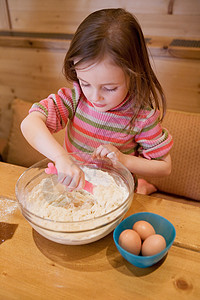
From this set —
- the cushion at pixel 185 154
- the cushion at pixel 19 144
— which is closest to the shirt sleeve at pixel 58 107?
the cushion at pixel 185 154

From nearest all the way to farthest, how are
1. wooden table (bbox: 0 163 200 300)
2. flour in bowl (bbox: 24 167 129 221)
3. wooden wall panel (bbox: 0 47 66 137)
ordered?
wooden table (bbox: 0 163 200 300), flour in bowl (bbox: 24 167 129 221), wooden wall panel (bbox: 0 47 66 137)

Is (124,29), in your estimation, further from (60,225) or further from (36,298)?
(36,298)

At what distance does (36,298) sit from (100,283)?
16 centimetres

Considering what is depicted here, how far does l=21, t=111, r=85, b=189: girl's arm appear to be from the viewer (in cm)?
82

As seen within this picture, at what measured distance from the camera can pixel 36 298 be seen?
634 millimetres

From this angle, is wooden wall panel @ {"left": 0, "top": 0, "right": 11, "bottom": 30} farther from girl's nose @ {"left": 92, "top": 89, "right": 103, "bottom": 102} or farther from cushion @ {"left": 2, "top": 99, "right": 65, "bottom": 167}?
girl's nose @ {"left": 92, "top": 89, "right": 103, "bottom": 102}

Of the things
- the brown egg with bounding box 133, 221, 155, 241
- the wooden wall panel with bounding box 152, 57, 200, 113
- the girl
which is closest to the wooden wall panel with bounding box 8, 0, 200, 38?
the wooden wall panel with bounding box 152, 57, 200, 113

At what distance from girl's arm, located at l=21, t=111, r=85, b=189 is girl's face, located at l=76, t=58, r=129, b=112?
0.21 meters

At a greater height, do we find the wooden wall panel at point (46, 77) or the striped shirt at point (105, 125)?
the striped shirt at point (105, 125)

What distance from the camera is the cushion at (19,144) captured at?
1.94m

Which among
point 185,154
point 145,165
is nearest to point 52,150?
point 145,165

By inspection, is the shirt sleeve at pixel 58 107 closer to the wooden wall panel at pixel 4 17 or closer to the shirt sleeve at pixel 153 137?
the shirt sleeve at pixel 153 137

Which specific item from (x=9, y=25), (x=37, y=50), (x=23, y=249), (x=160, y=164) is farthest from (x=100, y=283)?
(x=9, y=25)

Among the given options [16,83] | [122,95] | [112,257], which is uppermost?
[122,95]
